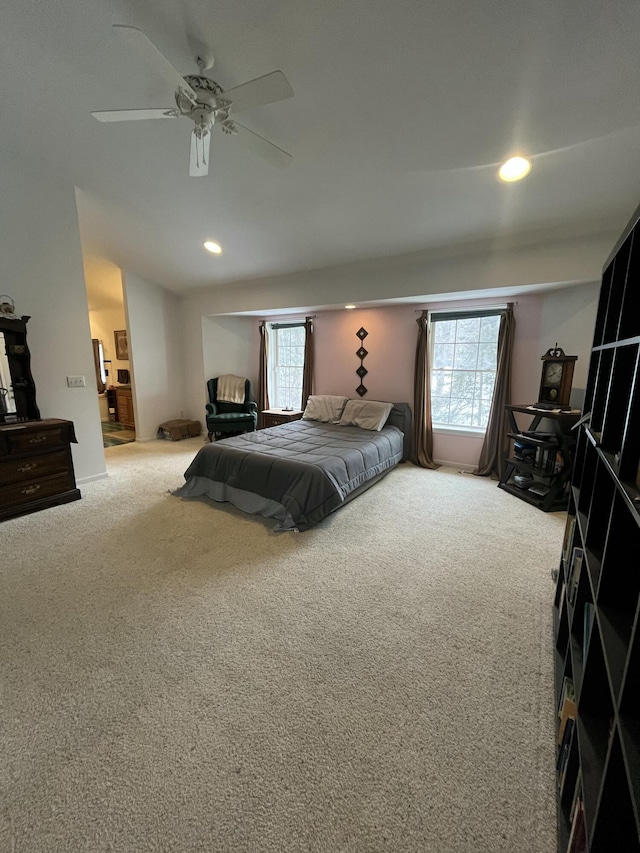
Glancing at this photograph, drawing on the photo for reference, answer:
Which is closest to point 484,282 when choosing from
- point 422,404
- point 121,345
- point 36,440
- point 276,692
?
point 422,404

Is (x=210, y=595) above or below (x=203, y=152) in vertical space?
below

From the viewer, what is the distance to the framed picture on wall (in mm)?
7089

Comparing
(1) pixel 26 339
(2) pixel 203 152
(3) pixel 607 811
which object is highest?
(2) pixel 203 152

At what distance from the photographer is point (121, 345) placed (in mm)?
7148

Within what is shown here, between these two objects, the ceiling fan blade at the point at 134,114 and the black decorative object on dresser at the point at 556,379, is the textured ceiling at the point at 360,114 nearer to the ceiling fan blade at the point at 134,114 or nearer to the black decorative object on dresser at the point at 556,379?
the ceiling fan blade at the point at 134,114

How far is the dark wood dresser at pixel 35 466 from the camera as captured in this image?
3.16 metres

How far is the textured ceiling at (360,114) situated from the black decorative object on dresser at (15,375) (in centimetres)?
157

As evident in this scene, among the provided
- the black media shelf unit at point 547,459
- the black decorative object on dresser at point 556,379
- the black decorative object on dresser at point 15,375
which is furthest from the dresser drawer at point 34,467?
the black decorative object on dresser at point 556,379

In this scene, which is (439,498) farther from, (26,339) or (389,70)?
(26,339)

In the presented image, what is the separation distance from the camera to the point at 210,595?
2.21 m

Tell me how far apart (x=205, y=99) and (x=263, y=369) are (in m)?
4.56

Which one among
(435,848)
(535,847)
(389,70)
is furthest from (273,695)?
(389,70)

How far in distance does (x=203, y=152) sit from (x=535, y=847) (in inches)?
140

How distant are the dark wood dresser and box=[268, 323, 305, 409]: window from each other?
11.4 ft
